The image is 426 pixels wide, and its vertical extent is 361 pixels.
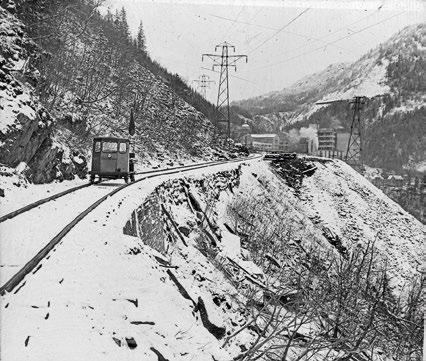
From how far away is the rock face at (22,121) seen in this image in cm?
1232

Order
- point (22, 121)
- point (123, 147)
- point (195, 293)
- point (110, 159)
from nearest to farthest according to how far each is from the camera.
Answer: point (195, 293) → point (22, 121) → point (110, 159) → point (123, 147)

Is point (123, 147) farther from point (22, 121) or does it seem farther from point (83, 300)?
point (83, 300)

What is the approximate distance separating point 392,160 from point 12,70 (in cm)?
13760

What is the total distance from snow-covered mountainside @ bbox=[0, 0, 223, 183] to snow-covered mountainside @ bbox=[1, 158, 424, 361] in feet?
12.6

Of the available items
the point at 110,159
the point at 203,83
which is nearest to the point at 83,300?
the point at 110,159

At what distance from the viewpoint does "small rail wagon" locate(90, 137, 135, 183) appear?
16.5m

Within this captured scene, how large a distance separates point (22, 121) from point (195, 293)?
29.2 feet

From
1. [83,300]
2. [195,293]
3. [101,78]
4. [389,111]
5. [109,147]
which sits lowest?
[195,293]

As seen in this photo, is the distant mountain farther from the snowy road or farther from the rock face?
the snowy road

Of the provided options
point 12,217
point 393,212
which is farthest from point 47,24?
point 393,212

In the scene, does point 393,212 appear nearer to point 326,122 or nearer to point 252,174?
point 252,174

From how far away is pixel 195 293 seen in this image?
7.41 metres

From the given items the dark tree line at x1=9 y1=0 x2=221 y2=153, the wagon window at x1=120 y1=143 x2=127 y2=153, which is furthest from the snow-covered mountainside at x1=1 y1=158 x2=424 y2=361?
the dark tree line at x1=9 y1=0 x2=221 y2=153

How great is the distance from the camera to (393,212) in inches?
1328
